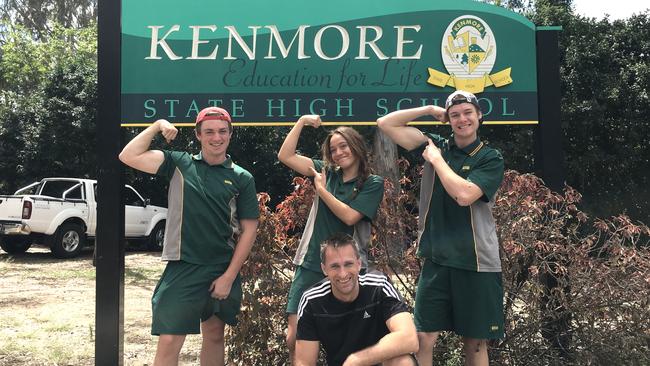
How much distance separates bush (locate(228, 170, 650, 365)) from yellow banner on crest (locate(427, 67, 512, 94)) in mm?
752

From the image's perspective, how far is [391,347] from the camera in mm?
2535

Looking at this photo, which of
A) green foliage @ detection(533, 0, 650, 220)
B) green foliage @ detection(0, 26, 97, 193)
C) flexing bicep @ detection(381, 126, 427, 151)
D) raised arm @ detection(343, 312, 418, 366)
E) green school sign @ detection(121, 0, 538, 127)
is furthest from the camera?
green foliage @ detection(0, 26, 97, 193)

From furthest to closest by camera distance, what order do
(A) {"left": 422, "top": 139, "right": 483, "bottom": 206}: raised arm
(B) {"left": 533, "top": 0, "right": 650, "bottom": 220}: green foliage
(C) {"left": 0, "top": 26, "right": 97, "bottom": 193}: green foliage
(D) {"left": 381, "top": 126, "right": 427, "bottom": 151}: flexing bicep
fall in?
(C) {"left": 0, "top": 26, "right": 97, "bottom": 193}: green foliage
(B) {"left": 533, "top": 0, "right": 650, "bottom": 220}: green foliage
(D) {"left": 381, "top": 126, "right": 427, "bottom": 151}: flexing bicep
(A) {"left": 422, "top": 139, "right": 483, "bottom": 206}: raised arm

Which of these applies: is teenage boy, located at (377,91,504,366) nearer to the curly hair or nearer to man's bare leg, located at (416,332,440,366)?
man's bare leg, located at (416,332,440,366)

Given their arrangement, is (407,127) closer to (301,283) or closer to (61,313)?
(301,283)

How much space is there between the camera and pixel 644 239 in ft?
39.1

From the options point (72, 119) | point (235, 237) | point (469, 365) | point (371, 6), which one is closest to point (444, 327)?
point (469, 365)

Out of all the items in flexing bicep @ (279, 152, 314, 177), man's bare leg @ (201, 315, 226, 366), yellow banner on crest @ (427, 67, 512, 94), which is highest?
yellow banner on crest @ (427, 67, 512, 94)

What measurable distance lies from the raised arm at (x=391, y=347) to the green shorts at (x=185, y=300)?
95 cm

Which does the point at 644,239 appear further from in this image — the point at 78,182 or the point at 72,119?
the point at 72,119

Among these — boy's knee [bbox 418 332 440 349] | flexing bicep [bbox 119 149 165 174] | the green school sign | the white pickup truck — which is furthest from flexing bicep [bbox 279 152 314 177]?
the white pickup truck

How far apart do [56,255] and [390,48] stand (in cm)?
968

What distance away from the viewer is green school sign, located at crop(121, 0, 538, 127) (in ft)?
13.8

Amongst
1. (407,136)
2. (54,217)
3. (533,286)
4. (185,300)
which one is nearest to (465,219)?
(407,136)
